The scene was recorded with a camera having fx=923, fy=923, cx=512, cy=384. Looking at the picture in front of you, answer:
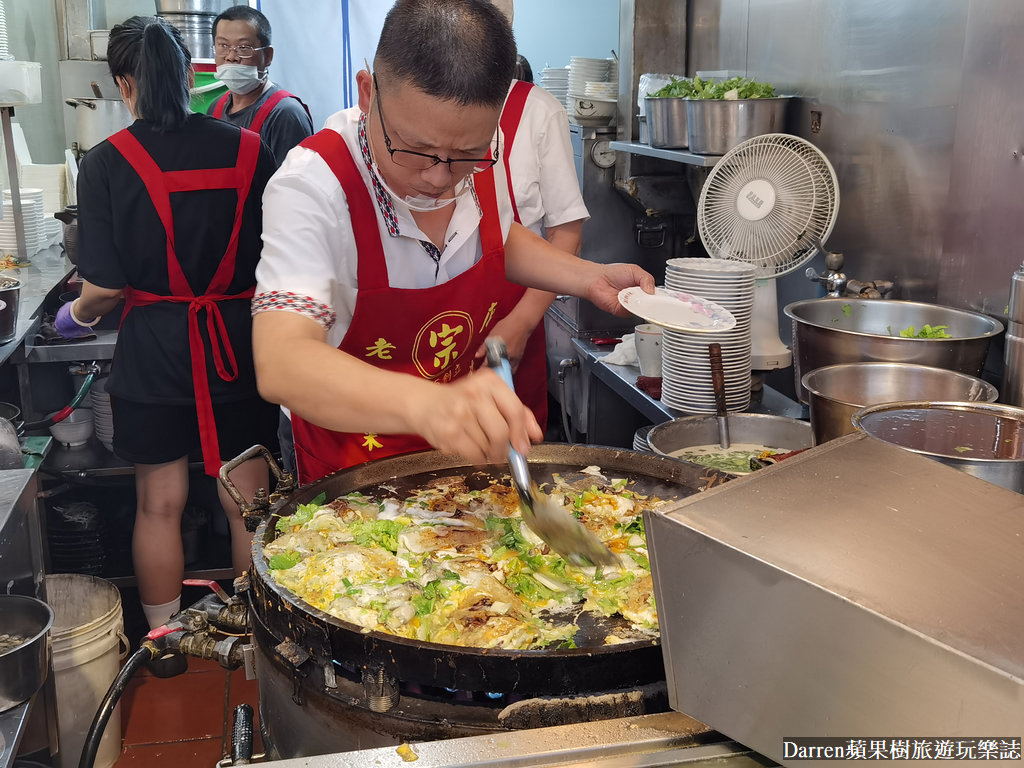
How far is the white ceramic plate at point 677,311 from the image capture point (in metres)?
2.19

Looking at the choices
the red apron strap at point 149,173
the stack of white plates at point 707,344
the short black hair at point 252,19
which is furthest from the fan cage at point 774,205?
the short black hair at point 252,19

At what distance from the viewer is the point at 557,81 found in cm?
541

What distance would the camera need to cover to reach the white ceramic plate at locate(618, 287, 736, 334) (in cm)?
219

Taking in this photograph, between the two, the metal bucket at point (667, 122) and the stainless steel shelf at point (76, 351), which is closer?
the metal bucket at point (667, 122)

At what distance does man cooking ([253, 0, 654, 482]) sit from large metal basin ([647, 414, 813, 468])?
0.68m

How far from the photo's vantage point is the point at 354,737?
140cm

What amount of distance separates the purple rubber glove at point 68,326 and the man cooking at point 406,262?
7.33 feet

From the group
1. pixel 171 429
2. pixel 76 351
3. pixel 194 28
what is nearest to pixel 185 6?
pixel 194 28

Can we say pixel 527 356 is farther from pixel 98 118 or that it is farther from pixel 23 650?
pixel 98 118

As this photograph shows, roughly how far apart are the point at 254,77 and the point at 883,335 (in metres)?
3.94

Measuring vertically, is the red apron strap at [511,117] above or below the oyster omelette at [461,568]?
above

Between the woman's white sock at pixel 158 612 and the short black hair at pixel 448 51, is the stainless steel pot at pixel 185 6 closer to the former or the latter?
the woman's white sock at pixel 158 612

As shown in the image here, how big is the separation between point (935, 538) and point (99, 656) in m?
2.94

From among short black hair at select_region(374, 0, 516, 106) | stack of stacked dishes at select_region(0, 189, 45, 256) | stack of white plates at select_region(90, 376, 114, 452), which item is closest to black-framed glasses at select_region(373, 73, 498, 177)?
short black hair at select_region(374, 0, 516, 106)
